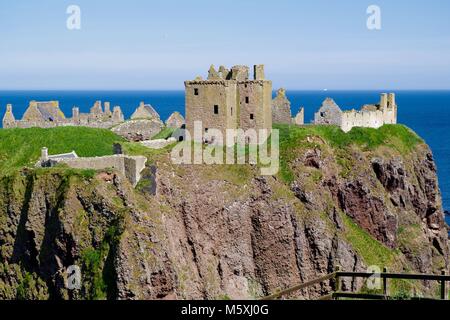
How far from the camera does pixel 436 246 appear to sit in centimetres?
8675

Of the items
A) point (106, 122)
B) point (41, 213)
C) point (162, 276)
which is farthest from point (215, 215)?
point (106, 122)

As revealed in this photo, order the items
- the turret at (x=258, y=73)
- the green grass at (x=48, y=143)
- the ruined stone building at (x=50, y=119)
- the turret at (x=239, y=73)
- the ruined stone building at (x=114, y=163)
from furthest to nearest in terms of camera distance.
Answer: the ruined stone building at (x=50, y=119)
the green grass at (x=48, y=143)
the turret at (x=258, y=73)
the turret at (x=239, y=73)
the ruined stone building at (x=114, y=163)

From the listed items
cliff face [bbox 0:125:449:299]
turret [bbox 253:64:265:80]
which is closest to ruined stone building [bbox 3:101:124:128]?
turret [bbox 253:64:265:80]

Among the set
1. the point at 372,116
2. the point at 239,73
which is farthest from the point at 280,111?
the point at 372,116

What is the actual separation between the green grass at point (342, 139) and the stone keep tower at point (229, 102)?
9.45 feet

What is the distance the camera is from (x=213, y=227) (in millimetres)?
66562

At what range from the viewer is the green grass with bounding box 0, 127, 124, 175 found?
72.1 metres

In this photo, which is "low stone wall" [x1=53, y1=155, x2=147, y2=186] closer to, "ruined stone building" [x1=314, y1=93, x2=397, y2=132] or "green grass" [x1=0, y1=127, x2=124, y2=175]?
"green grass" [x1=0, y1=127, x2=124, y2=175]

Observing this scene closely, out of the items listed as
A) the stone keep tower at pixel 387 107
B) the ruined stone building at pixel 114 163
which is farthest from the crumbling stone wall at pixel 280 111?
the ruined stone building at pixel 114 163

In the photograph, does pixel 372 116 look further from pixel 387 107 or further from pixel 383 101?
pixel 387 107

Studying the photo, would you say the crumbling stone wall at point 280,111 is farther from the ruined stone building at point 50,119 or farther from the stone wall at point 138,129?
the ruined stone building at point 50,119

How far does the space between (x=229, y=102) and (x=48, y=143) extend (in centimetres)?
1865

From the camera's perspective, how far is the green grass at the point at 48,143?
236 ft

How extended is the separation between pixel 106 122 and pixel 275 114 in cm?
2151
